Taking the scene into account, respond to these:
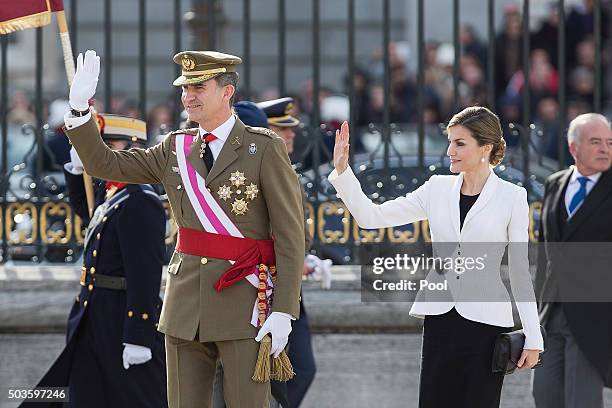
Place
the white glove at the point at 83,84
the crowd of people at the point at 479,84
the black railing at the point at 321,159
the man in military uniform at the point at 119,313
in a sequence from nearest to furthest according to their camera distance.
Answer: the white glove at the point at 83,84 < the man in military uniform at the point at 119,313 < the black railing at the point at 321,159 < the crowd of people at the point at 479,84

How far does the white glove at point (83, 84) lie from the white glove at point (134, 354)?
4.38 ft

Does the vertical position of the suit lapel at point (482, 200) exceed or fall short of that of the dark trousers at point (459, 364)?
it exceeds it

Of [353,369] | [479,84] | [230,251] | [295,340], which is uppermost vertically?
[479,84]

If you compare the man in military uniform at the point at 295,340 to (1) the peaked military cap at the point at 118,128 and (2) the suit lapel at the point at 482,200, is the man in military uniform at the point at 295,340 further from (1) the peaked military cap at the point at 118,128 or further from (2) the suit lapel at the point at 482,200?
(2) the suit lapel at the point at 482,200

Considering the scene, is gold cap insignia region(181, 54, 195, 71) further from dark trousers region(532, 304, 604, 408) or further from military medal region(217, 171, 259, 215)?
dark trousers region(532, 304, 604, 408)

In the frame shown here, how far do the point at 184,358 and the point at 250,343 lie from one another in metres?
0.25

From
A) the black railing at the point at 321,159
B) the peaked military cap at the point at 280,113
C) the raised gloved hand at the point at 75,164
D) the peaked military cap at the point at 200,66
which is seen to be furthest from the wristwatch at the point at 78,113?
the black railing at the point at 321,159

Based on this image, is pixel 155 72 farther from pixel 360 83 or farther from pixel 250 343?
pixel 250 343

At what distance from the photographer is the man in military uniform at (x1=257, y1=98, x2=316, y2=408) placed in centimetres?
683

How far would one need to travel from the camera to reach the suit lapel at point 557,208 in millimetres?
6691

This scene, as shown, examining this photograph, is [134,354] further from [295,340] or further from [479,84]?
[479,84]

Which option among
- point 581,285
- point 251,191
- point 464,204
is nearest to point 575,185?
point 581,285

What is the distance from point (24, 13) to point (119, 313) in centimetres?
133

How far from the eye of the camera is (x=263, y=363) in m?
5.24
